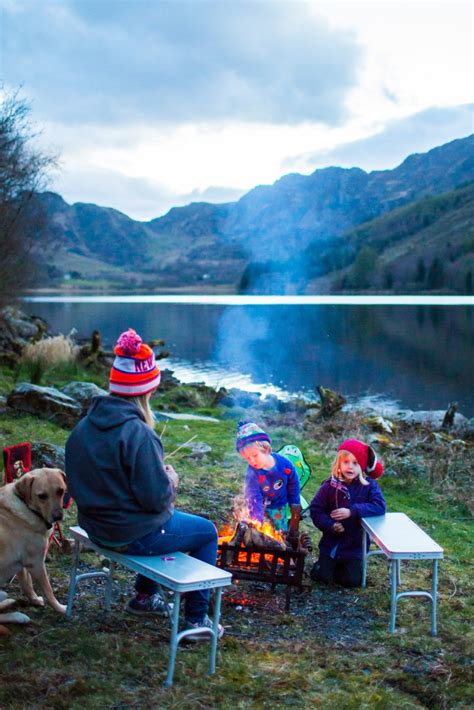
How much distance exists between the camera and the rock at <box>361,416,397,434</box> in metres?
15.0

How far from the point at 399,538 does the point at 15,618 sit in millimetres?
2648

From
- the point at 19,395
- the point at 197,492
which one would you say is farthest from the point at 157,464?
the point at 19,395

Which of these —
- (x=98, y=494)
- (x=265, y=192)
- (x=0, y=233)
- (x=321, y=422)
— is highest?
(x=265, y=192)

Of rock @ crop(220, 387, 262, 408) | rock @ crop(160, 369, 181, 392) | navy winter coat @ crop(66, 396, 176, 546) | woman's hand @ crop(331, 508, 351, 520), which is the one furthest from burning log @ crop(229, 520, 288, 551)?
rock @ crop(160, 369, 181, 392)

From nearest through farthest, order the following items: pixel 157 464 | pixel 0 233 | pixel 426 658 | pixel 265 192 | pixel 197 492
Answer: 1. pixel 157 464
2. pixel 426 658
3. pixel 197 492
4. pixel 0 233
5. pixel 265 192

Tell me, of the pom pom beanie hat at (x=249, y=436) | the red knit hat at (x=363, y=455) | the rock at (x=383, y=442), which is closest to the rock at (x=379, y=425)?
the rock at (x=383, y=442)

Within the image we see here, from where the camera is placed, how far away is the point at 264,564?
5266mm

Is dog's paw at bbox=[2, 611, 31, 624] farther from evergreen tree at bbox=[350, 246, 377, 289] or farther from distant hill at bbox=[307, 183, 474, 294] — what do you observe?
evergreen tree at bbox=[350, 246, 377, 289]

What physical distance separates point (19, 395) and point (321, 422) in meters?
7.17

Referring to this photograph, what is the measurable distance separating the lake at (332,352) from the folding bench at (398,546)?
602 inches

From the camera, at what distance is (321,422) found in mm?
16188

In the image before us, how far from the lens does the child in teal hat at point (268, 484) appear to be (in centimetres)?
555

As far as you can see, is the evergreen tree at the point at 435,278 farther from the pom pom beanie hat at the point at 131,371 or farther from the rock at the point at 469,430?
the pom pom beanie hat at the point at 131,371

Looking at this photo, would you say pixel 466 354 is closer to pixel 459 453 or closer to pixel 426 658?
pixel 459 453
